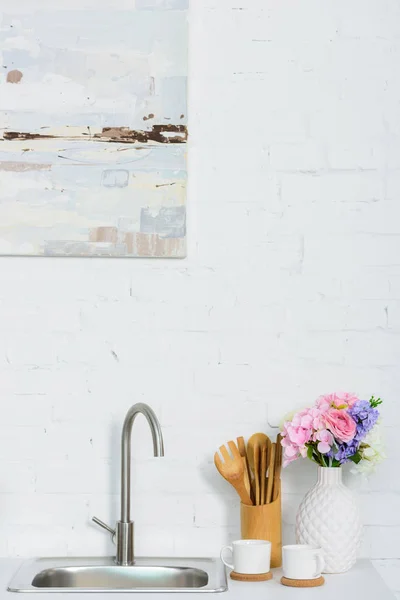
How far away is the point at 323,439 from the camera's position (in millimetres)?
1829

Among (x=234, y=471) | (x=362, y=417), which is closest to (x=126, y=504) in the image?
(x=234, y=471)

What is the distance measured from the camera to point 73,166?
6.68ft

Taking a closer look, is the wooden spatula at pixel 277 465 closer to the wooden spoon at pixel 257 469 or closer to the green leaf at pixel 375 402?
the wooden spoon at pixel 257 469

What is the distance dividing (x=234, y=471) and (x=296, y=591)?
32 cm

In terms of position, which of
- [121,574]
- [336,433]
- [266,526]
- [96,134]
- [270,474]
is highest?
[96,134]

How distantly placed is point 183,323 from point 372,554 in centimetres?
73

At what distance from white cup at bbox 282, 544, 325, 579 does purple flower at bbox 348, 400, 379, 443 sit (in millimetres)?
288

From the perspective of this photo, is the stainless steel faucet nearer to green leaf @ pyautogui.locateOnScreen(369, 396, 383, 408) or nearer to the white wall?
the white wall

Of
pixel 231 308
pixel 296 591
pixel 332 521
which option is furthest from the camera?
pixel 231 308

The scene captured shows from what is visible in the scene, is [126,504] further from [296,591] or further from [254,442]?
[296,591]

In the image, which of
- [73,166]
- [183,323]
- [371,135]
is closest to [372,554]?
[183,323]

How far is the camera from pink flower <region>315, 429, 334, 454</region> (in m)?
1.83

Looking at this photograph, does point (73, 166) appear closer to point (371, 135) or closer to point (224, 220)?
point (224, 220)

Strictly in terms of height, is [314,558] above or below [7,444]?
below
